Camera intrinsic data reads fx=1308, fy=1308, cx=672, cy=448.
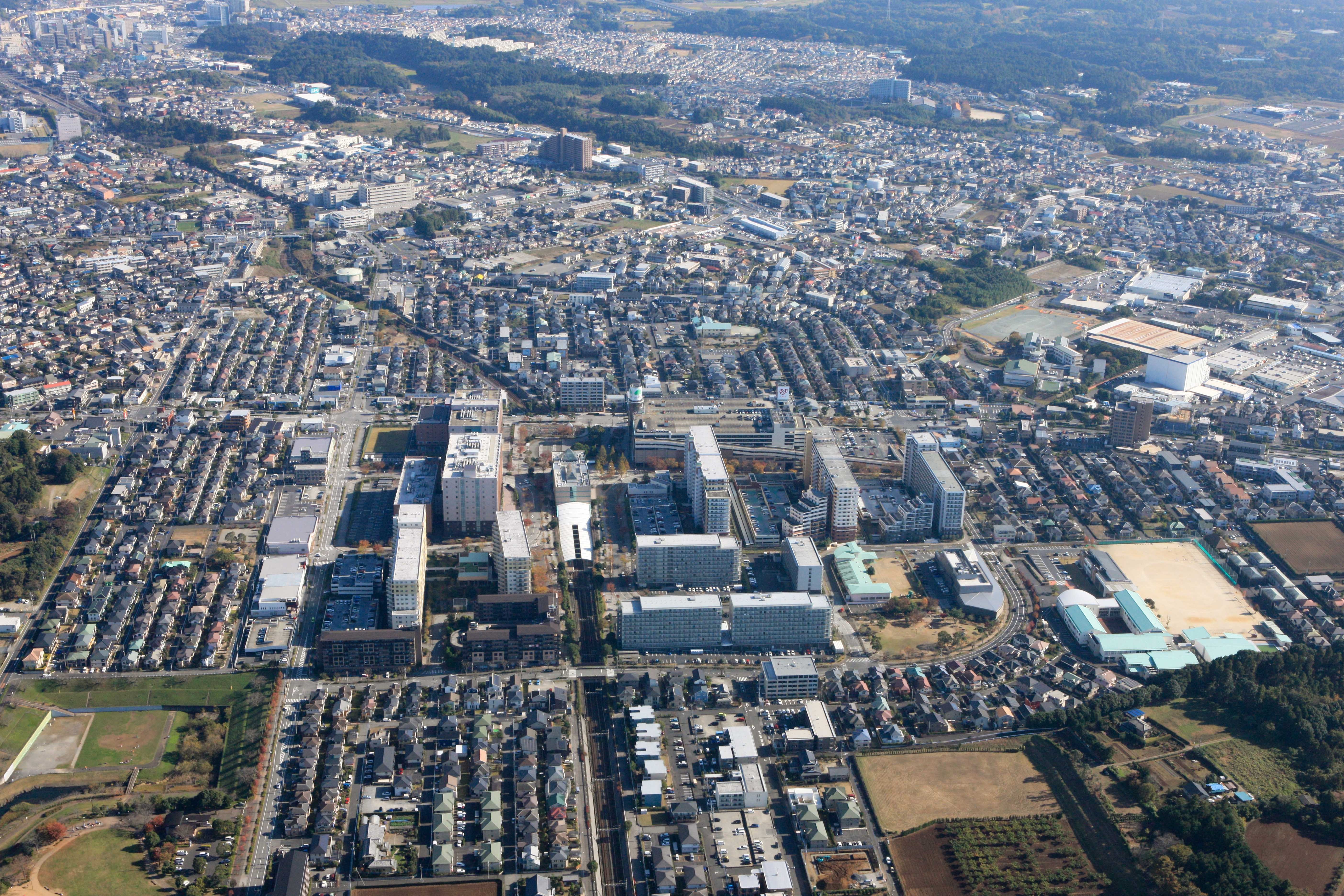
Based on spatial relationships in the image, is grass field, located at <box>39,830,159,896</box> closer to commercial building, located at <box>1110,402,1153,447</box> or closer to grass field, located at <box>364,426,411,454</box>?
grass field, located at <box>364,426,411,454</box>

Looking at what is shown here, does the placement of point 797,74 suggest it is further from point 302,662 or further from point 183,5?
point 302,662

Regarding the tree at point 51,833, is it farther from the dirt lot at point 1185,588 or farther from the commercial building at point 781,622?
the dirt lot at point 1185,588

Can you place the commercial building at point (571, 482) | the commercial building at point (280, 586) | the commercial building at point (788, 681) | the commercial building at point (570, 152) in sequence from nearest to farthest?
the commercial building at point (788, 681)
the commercial building at point (280, 586)
the commercial building at point (571, 482)
the commercial building at point (570, 152)

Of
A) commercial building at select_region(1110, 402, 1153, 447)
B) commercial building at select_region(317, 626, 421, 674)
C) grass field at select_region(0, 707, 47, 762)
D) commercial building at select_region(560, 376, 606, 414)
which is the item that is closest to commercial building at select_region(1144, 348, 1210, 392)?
commercial building at select_region(1110, 402, 1153, 447)

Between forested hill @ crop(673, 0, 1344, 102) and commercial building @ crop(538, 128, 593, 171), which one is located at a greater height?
forested hill @ crop(673, 0, 1344, 102)

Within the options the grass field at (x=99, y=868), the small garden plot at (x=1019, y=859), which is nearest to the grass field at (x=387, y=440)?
the grass field at (x=99, y=868)

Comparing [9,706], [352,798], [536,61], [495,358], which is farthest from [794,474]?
[536,61]

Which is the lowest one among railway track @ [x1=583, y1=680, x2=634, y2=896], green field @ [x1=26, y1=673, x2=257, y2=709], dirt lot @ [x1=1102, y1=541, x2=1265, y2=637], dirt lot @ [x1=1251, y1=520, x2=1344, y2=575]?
green field @ [x1=26, y1=673, x2=257, y2=709]

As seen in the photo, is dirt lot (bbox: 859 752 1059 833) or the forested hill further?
the forested hill
